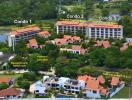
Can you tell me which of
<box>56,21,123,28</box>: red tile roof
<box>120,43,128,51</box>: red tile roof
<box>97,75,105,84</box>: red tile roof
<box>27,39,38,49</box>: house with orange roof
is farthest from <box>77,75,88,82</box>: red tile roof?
<box>56,21,123,28</box>: red tile roof

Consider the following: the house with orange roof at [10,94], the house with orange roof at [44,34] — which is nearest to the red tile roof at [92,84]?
the house with orange roof at [10,94]

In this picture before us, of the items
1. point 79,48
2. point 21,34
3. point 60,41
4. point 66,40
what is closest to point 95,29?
point 66,40

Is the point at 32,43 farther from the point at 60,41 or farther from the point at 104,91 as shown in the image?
the point at 104,91

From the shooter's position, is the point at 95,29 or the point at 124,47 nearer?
the point at 124,47

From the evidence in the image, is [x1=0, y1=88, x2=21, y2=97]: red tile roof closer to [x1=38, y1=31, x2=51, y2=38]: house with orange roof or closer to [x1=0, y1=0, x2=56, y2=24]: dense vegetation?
[x1=38, y1=31, x2=51, y2=38]: house with orange roof

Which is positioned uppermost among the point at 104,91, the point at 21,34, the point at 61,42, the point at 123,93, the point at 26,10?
the point at 26,10

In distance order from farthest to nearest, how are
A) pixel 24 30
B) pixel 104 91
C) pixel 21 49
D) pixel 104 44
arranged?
1. pixel 24 30
2. pixel 104 44
3. pixel 21 49
4. pixel 104 91

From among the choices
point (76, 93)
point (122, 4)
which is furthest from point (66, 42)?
point (122, 4)
